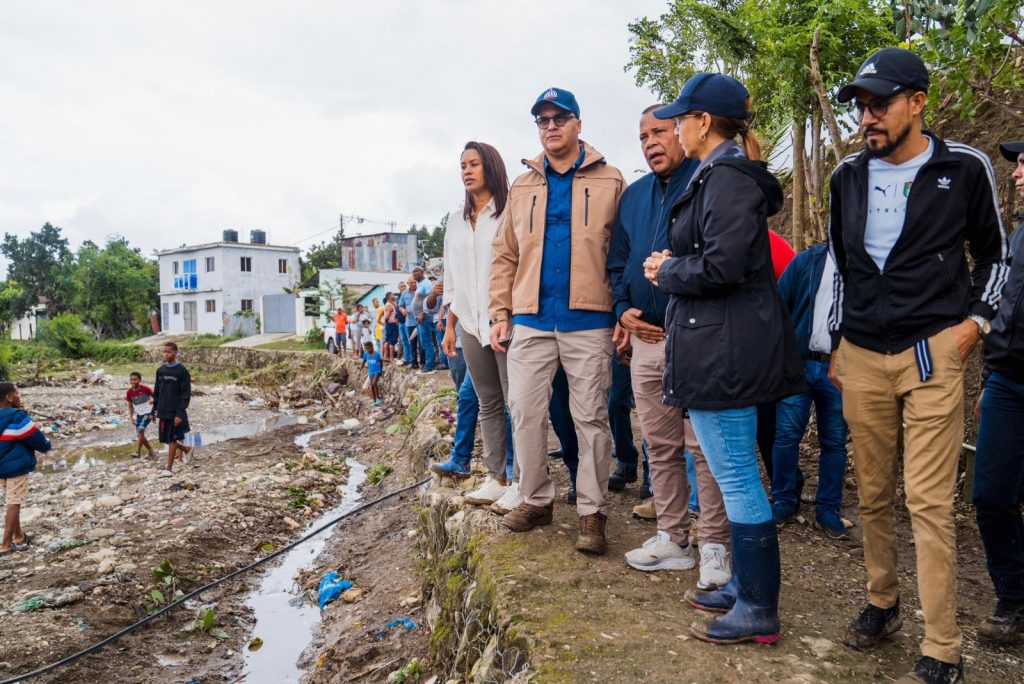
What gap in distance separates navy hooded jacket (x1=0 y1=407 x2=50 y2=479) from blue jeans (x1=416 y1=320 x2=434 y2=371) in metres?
7.44

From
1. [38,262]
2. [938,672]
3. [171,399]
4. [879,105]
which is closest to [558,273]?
[879,105]

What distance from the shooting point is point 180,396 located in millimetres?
10297

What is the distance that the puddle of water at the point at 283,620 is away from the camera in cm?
508

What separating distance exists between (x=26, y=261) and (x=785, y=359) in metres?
71.4

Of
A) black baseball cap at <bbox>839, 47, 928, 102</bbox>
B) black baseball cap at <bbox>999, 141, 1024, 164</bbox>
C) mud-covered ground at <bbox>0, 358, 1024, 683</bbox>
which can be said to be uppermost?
black baseball cap at <bbox>839, 47, 928, 102</bbox>

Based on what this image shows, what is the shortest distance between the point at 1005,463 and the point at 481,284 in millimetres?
2603

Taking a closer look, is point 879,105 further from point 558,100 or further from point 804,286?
point 804,286

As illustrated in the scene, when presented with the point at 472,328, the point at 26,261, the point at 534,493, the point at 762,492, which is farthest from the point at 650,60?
the point at 26,261

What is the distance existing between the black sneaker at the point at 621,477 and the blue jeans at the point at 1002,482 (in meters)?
2.27

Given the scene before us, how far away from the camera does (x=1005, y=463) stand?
2.73 m

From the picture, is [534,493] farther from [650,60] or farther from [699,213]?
[650,60]

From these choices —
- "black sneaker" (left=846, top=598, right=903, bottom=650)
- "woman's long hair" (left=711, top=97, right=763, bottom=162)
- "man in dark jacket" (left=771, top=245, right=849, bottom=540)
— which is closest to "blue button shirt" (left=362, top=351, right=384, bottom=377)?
"man in dark jacket" (left=771, top=245, right=849, bottom=540)

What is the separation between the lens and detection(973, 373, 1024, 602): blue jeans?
107 inches

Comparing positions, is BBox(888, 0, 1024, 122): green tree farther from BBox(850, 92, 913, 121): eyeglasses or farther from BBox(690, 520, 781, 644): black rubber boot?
BBox(690, 520, 781, 644): black rubber boot
